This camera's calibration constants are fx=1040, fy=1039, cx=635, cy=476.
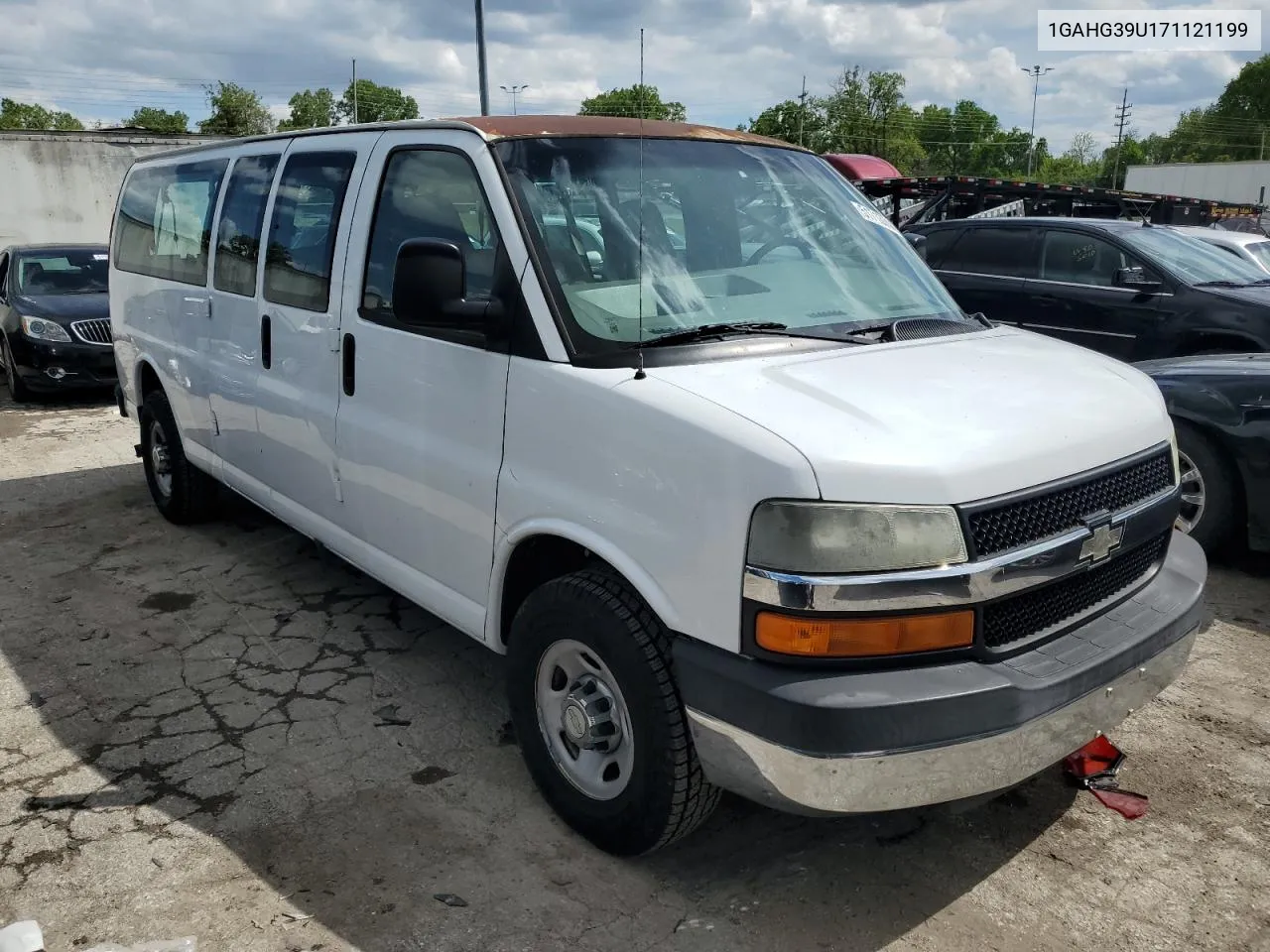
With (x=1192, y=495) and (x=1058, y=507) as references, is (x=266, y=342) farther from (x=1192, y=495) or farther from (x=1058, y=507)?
(x=1192, y=495)

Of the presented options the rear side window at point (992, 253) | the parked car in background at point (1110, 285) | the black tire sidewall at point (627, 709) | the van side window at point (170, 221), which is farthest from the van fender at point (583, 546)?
the rear side window at point (992, 253)

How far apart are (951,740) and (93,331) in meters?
10.4

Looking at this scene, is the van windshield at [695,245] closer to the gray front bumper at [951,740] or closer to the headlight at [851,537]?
the headlight at [851,537]

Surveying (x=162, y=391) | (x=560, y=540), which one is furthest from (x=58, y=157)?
(x=560, y=540)

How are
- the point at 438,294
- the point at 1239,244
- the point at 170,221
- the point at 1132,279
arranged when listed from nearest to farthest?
the point at 438,294, the point at 170,221, the point at 1132,279, the point at 1239,244

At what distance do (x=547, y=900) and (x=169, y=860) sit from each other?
3.72ft

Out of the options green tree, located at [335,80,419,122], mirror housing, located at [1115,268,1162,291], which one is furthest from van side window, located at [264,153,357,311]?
green tree, located at [335,80,419,122]

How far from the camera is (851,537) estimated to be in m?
2.33

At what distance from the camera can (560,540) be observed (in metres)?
3.04

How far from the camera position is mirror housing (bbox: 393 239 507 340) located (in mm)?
2943

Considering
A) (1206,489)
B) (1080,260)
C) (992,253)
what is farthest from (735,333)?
(992,253)

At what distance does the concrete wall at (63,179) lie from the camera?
18406mm

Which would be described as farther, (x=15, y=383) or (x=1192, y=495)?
(x=15, y=383)

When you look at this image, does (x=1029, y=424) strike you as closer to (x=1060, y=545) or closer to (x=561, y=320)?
(x=1060, y=545)
